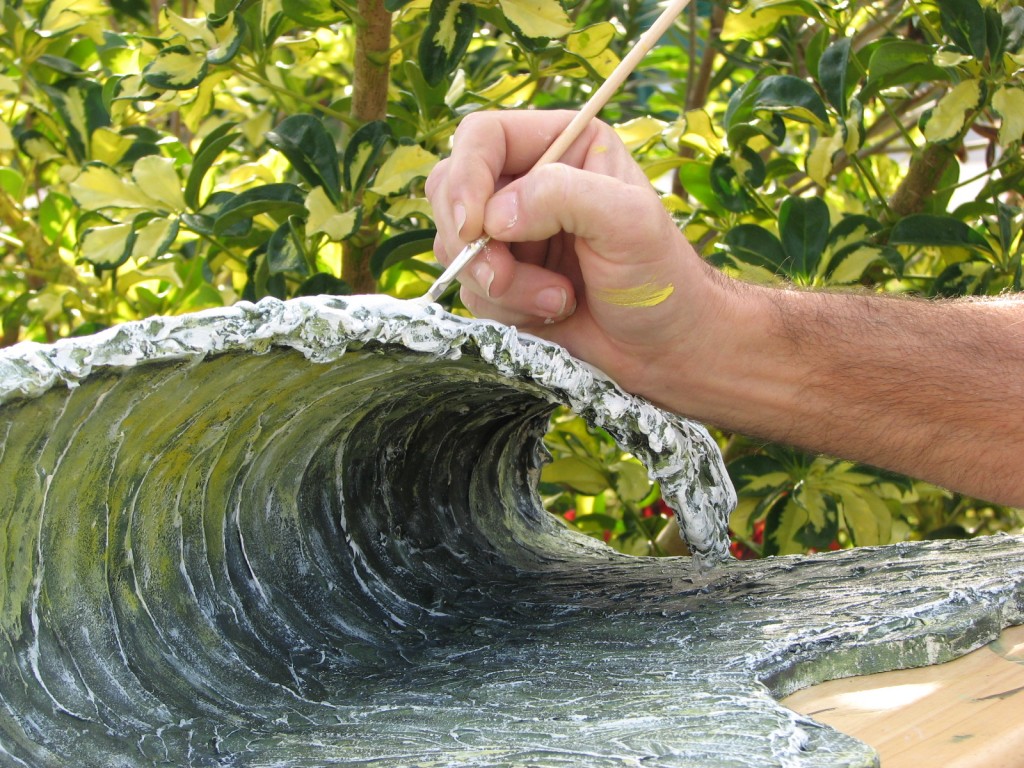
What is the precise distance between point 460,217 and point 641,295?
0.17 metres

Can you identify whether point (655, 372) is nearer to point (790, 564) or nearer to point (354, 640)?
point (790, 564)

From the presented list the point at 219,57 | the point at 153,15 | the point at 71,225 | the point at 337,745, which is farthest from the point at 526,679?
the point at 153,15

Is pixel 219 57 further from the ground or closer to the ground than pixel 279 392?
further from the ground

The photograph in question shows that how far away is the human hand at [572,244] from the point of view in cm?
82

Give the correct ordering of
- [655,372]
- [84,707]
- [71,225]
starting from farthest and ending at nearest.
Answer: [71,225] → [655,372] → [84,707]

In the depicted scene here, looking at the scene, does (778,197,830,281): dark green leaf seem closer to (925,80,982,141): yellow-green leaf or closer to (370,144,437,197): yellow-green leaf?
(925,80,982,141): yellow-green leaf

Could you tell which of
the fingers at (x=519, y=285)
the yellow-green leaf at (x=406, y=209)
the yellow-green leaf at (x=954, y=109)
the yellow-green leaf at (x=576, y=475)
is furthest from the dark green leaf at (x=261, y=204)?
the yellow-green leaf at (x=954, y=109)

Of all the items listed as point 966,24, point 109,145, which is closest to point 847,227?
point 966,24

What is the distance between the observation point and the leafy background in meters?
1.22

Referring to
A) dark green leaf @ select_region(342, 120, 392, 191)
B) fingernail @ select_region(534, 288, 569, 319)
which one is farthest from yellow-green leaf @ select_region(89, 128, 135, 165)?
fingernail @ select_region(534, 288, 569, 319)

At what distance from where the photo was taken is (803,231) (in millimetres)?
1335

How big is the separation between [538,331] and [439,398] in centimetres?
14

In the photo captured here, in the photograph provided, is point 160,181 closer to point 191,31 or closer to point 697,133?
point 191,31

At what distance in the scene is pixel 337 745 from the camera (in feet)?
2.04
